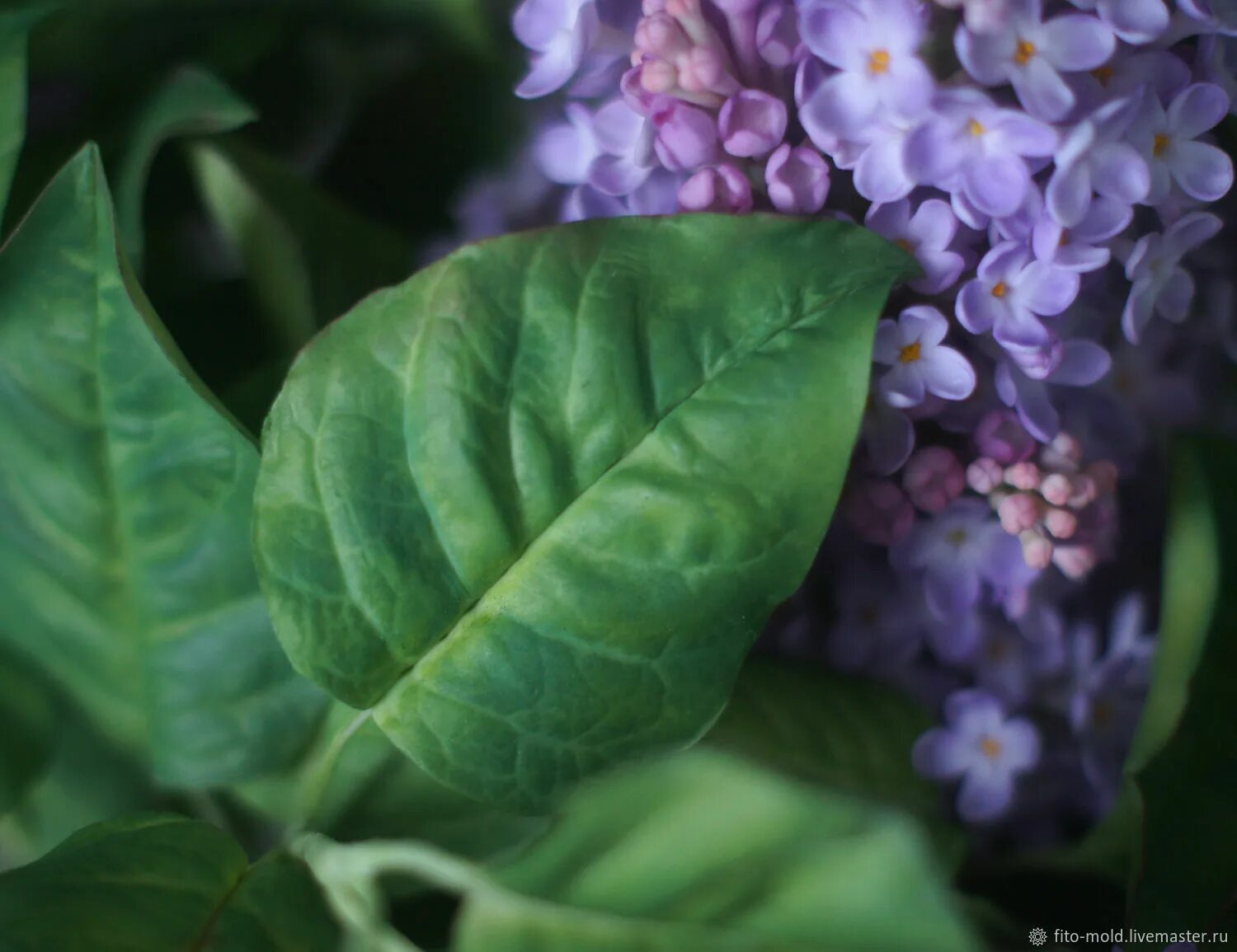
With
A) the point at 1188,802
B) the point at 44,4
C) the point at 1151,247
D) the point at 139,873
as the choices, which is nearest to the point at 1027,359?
the point at 1151,247

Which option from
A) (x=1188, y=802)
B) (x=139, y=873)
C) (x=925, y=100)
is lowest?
(x=1188, y=802)

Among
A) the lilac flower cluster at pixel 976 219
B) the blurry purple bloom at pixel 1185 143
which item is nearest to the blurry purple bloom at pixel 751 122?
the lilac flower cluster at pixel 976 219

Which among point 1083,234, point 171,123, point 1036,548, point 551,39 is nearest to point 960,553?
point 1036,548

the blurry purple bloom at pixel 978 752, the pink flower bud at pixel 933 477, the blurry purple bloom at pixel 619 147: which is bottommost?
the blurry purple bloom at pixel 978 752

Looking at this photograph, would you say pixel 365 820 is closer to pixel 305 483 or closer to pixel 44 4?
pixel 305 483

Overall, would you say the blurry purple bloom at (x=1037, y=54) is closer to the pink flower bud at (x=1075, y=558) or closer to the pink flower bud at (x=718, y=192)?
the pink flower bud at (x=718, y=192)

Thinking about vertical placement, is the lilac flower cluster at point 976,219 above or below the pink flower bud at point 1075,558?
above
